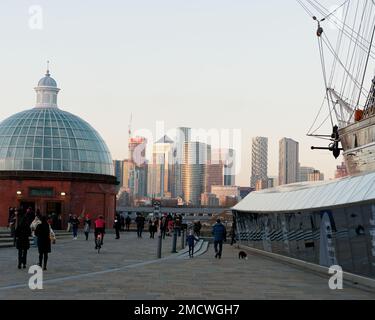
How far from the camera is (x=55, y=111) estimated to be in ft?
232

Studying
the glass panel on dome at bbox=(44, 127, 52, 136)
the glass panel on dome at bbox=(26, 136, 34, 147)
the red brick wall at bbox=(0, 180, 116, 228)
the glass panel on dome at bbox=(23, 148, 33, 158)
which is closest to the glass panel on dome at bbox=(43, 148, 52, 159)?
the glass panel on dome at bbox=(23, 148, 33, 158)

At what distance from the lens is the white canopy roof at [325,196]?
1881 cm

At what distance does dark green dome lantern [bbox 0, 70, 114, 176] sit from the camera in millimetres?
64125

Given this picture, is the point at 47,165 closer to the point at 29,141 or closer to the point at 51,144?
the point at 51,144

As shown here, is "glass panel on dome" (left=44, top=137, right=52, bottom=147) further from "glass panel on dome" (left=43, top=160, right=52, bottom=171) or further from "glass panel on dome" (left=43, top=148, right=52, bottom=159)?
"glass panel on dome" (left=43, top=160, right=52, bottom=171)

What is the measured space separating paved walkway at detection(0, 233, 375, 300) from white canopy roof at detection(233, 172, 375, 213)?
2304 millimetres

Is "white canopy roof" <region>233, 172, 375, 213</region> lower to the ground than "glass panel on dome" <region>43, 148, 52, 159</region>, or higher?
lower

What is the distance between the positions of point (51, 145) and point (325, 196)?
45980mm

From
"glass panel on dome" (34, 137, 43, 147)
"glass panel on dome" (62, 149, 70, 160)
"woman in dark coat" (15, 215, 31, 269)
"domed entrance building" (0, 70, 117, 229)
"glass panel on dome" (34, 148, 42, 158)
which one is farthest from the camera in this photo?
"glass panel on dome" (62, 149, 70, 160)

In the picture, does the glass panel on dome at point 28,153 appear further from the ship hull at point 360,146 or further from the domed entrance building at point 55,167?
the ship hull at point 360,146

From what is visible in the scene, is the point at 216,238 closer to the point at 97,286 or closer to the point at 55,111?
the point at 97,286
